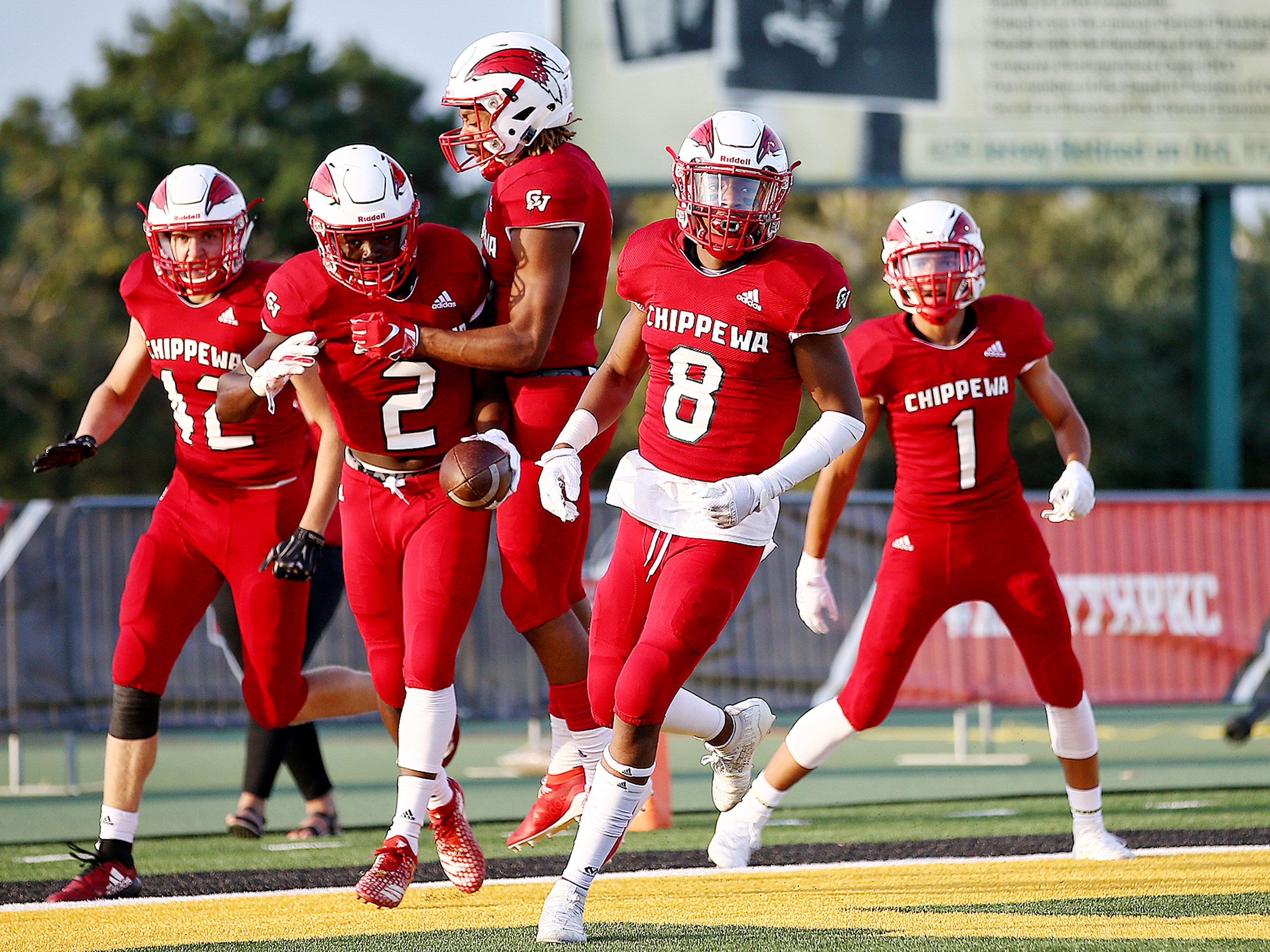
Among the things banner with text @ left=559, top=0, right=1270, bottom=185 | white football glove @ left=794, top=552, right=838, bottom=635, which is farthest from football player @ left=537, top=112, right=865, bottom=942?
banner with text @ left=559, top=0, right=1270, bottom=185

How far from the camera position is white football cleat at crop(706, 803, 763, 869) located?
194 inches

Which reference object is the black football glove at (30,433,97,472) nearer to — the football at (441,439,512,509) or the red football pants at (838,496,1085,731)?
the football at (441,439,512,509)

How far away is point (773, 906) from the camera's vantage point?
14.1 ft

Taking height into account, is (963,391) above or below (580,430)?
below

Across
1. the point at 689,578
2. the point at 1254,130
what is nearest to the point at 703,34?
the point at 1254,130

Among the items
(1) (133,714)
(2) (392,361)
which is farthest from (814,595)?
(1) (133,714)

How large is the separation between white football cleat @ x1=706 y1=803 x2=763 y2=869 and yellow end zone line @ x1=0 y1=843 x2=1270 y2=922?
0.03 metres

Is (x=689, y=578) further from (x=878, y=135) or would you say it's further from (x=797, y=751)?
(x=878, y=135)

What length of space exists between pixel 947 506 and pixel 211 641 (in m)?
4.11

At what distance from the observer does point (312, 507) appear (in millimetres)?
4453

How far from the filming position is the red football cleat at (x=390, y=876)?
3963 millimetres

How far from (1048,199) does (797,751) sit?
24229 millimetres

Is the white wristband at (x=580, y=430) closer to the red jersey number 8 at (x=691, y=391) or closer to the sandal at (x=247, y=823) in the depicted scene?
the red jersey number 8 at (x=691, y=391)

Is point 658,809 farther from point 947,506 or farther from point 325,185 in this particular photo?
point 325,185
